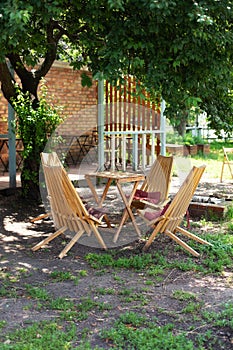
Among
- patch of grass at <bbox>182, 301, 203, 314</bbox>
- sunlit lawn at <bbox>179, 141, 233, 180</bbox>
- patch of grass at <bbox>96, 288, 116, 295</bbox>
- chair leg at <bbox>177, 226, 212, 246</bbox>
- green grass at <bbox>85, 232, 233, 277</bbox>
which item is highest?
sunlit lawn at <bbox>179, 141, 233, 180</bbox>

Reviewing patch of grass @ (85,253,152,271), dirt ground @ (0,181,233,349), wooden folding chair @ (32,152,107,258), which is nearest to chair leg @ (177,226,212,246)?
dirt ground @ (0,181,233,349)

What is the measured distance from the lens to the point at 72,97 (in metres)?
12.6

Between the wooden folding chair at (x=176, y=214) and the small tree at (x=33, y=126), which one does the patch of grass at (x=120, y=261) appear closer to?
the wooden folding chair at (x=176, y=214)

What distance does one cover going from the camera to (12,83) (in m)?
7.37

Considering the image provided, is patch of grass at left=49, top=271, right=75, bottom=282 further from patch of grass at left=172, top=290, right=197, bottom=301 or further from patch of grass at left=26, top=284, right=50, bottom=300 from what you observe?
patch of grass at left=172, top=290, right=197, bottom=301

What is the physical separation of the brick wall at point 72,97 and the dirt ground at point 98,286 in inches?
251

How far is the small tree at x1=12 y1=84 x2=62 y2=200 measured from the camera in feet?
23.2

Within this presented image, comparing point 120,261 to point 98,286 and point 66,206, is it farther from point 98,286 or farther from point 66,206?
point 66,206

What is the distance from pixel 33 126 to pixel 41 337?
4.22m

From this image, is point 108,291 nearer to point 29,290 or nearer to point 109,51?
point 29,290

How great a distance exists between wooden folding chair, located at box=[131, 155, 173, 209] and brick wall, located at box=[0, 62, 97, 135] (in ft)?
17.7

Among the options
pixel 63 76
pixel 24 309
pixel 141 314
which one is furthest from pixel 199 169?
pixel 63 76

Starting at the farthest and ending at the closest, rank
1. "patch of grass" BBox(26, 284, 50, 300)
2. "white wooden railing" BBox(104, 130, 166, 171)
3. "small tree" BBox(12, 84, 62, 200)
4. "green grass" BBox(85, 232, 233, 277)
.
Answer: "white wooden railing" BBox(104, 130, 166, 171), "small tree" BBox(12, 84, 62, 200), "green grass" BBox(85, 232, 233, 277), "patch of grass" BBox(26, 284, 50, 300)

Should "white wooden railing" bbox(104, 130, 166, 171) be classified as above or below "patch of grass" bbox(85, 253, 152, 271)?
above
